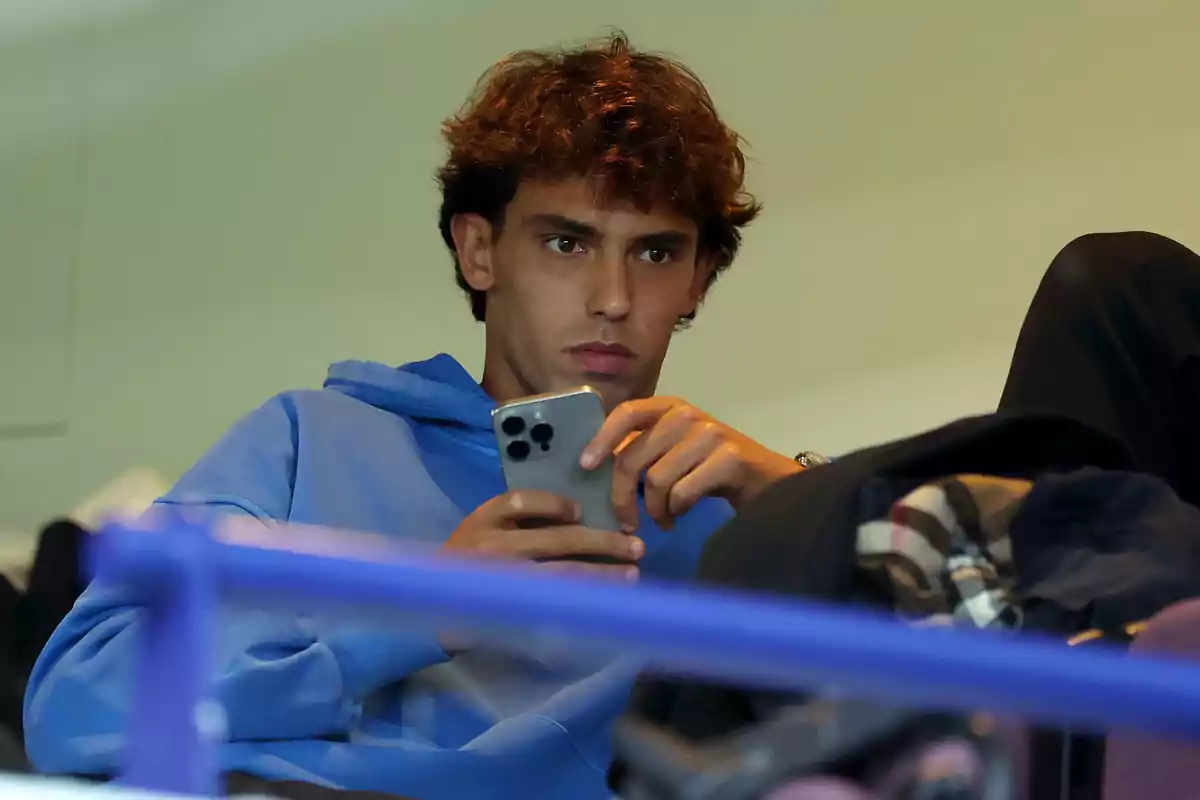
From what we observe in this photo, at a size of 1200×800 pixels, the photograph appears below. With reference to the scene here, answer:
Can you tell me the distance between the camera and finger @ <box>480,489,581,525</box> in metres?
0.63

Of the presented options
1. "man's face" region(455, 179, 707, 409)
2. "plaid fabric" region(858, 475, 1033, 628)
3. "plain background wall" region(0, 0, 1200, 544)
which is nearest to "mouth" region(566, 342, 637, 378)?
"man's face" region(455, 179, 707, 409)

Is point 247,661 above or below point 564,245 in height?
below

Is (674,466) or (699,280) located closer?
(674,466)

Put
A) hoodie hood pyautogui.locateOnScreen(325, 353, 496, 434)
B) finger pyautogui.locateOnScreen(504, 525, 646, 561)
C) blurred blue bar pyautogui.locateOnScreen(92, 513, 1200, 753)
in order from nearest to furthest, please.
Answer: blurred blue bar pyautogui.locateOnScreen(92, 513, 1200, 753)
finger pyautogui.locateOnScreen(504, 525, 646, 561)
hoodie hood pyautogui.locateOnScreen(325, 353, 496, 434)

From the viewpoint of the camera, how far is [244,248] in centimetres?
133

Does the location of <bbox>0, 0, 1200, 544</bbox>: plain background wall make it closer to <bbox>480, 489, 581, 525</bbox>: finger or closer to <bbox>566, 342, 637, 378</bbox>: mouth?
<bbox>566, 342, 637, 378</bbox>: mouth

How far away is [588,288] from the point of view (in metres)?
0.85

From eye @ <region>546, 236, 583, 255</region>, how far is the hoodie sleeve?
20 cm

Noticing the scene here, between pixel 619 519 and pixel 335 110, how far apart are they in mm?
783

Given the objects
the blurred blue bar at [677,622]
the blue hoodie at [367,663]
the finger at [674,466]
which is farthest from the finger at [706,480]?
the blurred blue bar at [677,622]

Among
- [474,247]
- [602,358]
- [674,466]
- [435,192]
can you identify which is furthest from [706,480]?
[435,192]

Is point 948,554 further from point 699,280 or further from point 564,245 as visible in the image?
point 699,280

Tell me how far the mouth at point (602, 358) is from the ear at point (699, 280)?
95mm

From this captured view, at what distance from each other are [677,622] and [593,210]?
0.63 metres
